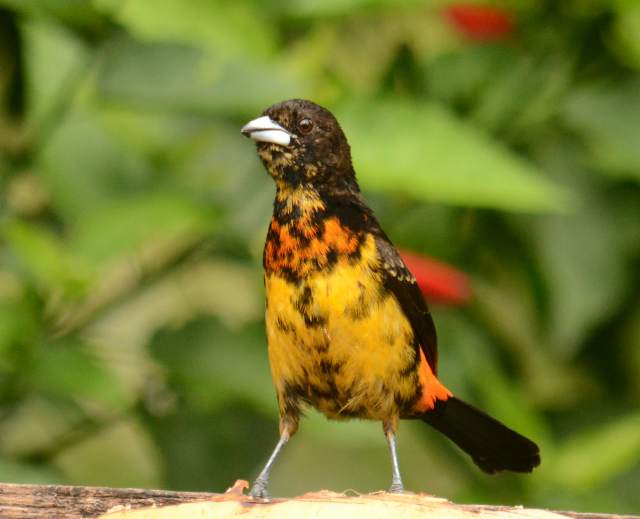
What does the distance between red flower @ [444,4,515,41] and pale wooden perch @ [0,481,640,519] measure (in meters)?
2.27

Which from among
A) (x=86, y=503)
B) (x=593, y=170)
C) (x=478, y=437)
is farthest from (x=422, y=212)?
(x=86, y=503)

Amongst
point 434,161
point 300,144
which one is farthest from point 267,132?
point 434,161

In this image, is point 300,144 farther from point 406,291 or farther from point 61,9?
point 61,9

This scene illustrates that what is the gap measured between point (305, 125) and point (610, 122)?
5.15ft

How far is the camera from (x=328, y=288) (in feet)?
11.6

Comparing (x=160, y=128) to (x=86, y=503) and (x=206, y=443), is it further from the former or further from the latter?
(x=86, y=503)

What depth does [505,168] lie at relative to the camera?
421cm

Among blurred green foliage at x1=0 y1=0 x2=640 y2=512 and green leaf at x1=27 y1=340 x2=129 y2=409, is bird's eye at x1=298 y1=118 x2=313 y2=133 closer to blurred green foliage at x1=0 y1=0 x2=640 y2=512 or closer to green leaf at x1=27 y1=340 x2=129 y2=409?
blurred green foliage at x1=0 y1=0 x2=640 y2=512

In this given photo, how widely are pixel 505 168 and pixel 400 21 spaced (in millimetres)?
1618

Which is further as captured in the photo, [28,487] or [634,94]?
[634,94]

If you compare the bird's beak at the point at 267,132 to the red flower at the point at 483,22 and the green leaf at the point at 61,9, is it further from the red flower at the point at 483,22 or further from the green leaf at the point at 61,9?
the red flower at the point at 483,22

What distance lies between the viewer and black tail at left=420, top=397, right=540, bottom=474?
13.5 ft

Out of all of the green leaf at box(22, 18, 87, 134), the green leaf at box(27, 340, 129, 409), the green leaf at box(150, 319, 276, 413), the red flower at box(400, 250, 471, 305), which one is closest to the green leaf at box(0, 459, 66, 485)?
the green leaf at box(27, 340, 129, 409)

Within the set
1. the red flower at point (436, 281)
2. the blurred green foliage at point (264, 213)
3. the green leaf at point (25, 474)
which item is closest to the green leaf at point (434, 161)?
the blurred green foliage at point (264, 213)
